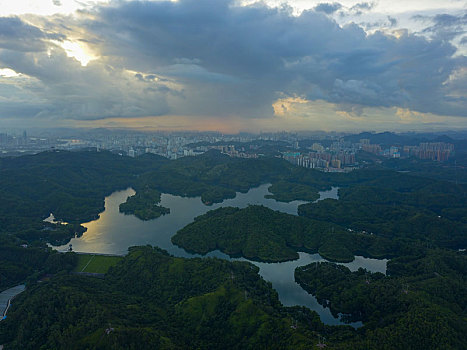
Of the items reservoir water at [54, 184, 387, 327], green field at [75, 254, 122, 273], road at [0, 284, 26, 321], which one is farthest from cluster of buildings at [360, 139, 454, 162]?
road at [0, 284, 26, 321]

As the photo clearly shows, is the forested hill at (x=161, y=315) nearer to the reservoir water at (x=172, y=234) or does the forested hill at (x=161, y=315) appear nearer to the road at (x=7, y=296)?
the road at (x=7, y=296)

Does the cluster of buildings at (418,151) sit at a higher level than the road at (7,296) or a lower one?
higher

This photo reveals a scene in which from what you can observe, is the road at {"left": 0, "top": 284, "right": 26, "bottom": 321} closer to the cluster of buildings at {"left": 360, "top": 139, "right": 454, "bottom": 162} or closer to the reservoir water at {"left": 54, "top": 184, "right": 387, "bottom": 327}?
the reservoir water at {"left": 54, "top": 184, "right": 387, "bottom": 327}

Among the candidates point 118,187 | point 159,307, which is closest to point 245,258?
point 159,307

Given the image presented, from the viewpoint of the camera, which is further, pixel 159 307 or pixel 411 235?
pixel 411 235

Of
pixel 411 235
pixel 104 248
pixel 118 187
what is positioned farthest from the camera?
pixel 118 187

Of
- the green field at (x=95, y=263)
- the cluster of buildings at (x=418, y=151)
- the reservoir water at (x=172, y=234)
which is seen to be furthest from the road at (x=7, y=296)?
the cluster of buildings at (x=418, y=151)

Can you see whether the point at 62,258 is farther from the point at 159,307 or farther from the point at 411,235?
the point at 411,235
